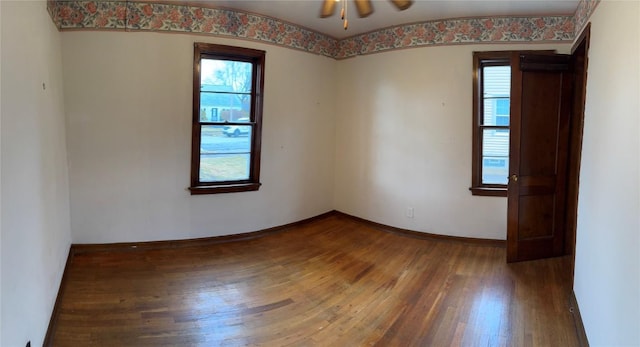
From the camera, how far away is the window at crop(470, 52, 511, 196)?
405 centimetres

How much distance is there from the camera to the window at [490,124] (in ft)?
13.3

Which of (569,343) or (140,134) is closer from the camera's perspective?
(569,343)

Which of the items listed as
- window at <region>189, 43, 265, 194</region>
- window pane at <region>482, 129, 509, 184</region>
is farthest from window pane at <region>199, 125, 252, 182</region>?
window pane at <region>482, 129, 509, 184</region>

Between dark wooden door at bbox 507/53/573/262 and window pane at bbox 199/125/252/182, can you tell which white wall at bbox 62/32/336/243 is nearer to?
window pane at bbox 199/125/252/182

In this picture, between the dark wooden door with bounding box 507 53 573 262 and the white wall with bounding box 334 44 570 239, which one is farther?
the white wall with bounding box 334 44 570 239

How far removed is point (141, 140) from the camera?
3764 mm

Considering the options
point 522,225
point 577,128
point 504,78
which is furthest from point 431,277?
point 504,78

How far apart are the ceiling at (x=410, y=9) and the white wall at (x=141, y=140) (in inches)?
15.9

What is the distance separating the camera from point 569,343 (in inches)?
91.7

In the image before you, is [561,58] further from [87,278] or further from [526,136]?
[87,278]

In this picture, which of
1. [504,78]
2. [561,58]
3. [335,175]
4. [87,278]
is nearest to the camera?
[87,278]

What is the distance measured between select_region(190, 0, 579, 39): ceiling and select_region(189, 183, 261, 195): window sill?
1.88 meters

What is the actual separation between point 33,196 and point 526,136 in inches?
155

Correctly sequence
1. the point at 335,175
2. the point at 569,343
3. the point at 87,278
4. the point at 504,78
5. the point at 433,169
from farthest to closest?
the point at 335,175 < the point at 433,169 < the point at 504,78 < the point at 87,278 < the point at 569,343
